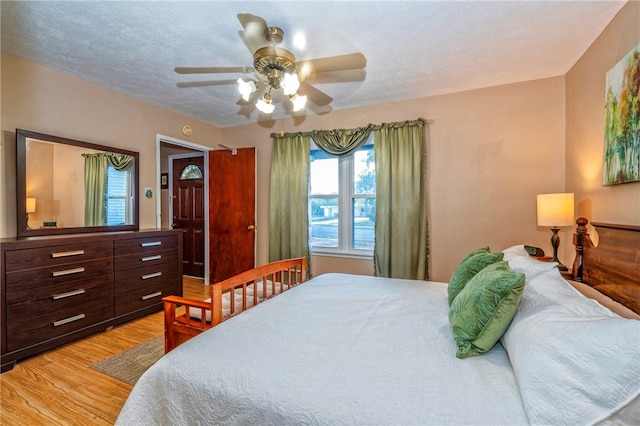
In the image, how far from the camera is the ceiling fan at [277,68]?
199cm

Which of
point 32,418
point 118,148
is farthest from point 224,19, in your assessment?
point 32,418

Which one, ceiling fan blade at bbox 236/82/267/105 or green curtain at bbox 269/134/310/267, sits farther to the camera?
green curtain at bbox 269/134/310/267

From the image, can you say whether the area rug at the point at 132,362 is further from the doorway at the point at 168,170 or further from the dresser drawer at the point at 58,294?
the doorway at the point at 168,170

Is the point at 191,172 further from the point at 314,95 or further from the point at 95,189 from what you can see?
the point at 314,95

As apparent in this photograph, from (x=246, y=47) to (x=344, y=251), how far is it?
2.62 meters

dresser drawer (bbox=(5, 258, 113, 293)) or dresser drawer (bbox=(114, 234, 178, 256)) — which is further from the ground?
dresser drawer (bbox=(114, 234, 178, 256))

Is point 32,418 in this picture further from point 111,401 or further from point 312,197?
point 312,197

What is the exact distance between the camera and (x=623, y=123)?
68.2 inches

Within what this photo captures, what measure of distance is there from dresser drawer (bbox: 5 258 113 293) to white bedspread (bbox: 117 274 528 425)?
6.10 ft

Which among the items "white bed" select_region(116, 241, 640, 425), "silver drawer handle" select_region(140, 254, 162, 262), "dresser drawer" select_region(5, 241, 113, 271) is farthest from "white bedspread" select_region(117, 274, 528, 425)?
"silver drawer handle" select_region(140, 254, 162, 262)

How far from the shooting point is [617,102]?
1.80 metres

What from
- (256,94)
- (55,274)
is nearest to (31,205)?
(55,274)

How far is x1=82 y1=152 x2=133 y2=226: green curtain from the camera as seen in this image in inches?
116

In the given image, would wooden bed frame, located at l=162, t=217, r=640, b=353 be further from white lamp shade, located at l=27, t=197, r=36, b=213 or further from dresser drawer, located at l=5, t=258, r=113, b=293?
white lamp shade, located at l=27, t=197, r=36, b=213
